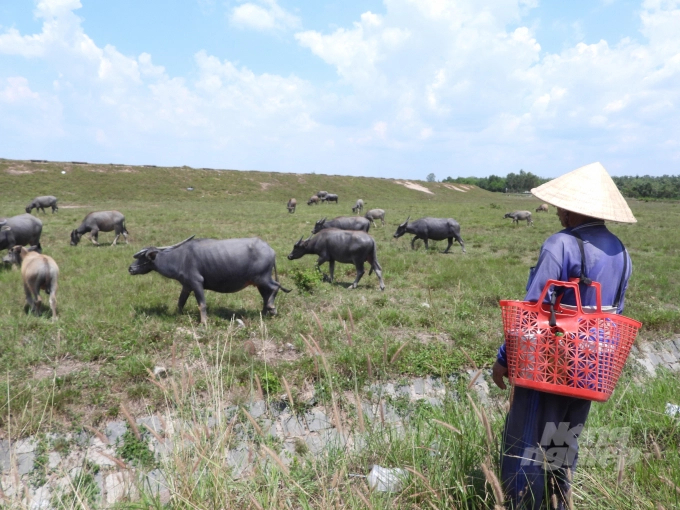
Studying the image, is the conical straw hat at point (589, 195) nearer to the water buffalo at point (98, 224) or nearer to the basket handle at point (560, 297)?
the basket handle at point (560, 297)

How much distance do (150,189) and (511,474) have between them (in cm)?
5001

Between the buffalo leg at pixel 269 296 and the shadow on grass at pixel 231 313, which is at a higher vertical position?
the buffalo leg at pixel 269 296

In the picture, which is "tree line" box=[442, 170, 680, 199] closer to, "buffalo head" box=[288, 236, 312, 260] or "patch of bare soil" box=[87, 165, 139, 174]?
"buffalo head" box=[288, 236, 312, 260]

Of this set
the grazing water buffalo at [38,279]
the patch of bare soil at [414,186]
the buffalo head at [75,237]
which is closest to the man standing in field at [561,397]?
the grazing water buffalo at [38,279]

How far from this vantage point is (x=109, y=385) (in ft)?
16.3

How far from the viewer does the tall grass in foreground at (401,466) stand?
226cm

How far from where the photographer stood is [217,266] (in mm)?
7281

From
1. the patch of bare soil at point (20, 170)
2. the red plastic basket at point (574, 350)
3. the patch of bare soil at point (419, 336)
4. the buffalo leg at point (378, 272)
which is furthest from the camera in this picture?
the patch of bare soil at point (20, 170)

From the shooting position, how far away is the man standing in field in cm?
243

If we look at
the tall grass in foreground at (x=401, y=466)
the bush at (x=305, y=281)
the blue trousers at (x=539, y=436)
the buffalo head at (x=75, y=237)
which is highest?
the blue trousers at (x=539, y=436)

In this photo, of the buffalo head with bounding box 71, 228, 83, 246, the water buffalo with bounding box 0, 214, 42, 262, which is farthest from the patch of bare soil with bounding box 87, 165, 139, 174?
the water buffalo with bounding box 0, 214, 42, 262

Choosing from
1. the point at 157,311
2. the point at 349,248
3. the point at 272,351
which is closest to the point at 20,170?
the point at 349,248

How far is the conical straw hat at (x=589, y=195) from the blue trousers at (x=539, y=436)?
108 cm

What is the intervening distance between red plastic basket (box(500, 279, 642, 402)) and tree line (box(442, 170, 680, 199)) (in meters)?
28.7
